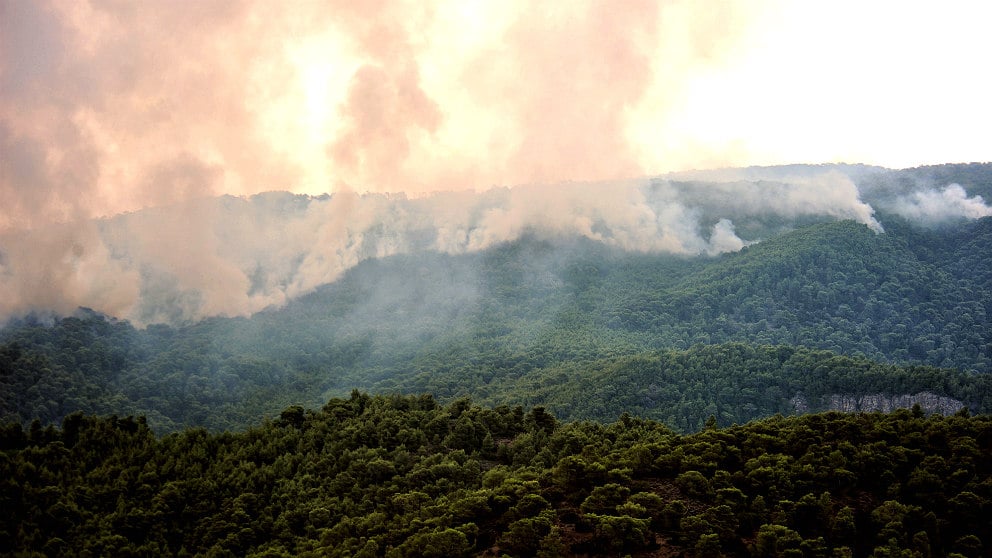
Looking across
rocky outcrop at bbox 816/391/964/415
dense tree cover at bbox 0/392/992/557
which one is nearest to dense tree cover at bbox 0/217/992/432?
rocky outcrop at bbox 816/391/964/415

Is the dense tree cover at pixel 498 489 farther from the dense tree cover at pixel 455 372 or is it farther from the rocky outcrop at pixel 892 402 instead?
the dense tree cover at pixel 455 372

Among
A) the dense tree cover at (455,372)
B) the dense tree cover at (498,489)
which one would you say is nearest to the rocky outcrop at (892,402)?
the dense tree cover at (455,372)

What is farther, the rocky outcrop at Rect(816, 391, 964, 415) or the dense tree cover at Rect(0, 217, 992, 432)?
the dense tree cover at Rect(0, 217, 992, 432)

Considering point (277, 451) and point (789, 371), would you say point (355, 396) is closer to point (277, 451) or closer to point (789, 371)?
point (277, 451)

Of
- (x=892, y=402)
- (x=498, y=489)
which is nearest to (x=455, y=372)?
(x=892, y=402)

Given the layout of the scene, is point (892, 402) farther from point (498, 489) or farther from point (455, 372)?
point (498, 489)

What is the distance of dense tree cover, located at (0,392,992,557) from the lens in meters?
46.1

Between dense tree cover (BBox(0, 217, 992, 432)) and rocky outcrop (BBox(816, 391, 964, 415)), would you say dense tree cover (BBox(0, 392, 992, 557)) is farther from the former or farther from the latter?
dense tree cover (BBox(0, 217, 992, 432))

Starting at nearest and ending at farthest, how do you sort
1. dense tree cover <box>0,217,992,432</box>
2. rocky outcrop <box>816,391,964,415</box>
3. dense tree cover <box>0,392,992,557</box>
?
1. dense tree cover <box>0,392,992,557</box>
2. rocky outcrop <box>816,391,964,415</box>
3. dense tree cover <box>0,217,992,432</box>

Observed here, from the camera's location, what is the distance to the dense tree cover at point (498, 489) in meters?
46.1

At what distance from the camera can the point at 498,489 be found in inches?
2109

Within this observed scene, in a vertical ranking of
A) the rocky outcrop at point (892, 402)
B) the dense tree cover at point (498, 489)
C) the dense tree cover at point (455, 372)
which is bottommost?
the rocky outcrop at point (892, 402)

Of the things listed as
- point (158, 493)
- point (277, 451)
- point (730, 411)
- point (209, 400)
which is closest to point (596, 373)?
point (730, 411)

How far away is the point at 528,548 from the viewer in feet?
151
